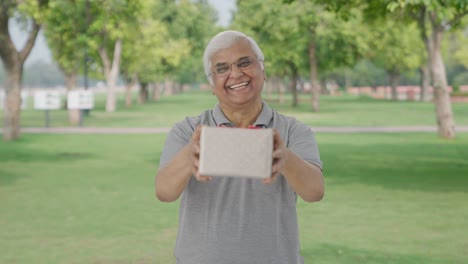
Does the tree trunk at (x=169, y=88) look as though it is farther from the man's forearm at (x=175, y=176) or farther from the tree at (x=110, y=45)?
the man's forearm at (x=175, y=176)

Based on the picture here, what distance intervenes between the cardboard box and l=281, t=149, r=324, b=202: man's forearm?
22 cm

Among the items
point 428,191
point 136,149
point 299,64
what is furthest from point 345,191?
point 299,64

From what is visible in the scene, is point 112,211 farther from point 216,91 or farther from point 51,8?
point 51,8

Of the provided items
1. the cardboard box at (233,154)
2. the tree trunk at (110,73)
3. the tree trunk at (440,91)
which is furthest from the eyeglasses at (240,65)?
the tree trunk at (110,73)

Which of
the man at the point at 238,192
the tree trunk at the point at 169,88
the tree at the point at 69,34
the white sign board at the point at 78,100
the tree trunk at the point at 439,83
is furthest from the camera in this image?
the tree trunk at the point at 169,88

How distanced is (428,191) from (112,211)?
5092 mm

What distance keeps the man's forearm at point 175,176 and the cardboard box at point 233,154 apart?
0.21m

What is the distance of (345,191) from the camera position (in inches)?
488

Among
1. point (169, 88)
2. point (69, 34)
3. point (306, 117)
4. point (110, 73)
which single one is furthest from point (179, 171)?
point (169, 88)

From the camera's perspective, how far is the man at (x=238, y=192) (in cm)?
279

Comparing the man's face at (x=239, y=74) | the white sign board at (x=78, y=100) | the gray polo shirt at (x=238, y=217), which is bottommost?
the white sign board at (x=78, y=100)

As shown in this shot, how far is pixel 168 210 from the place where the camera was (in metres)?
10.7

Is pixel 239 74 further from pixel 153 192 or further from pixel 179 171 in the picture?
pixel 153 192

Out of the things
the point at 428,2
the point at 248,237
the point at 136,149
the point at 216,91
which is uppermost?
the point at 428,2
